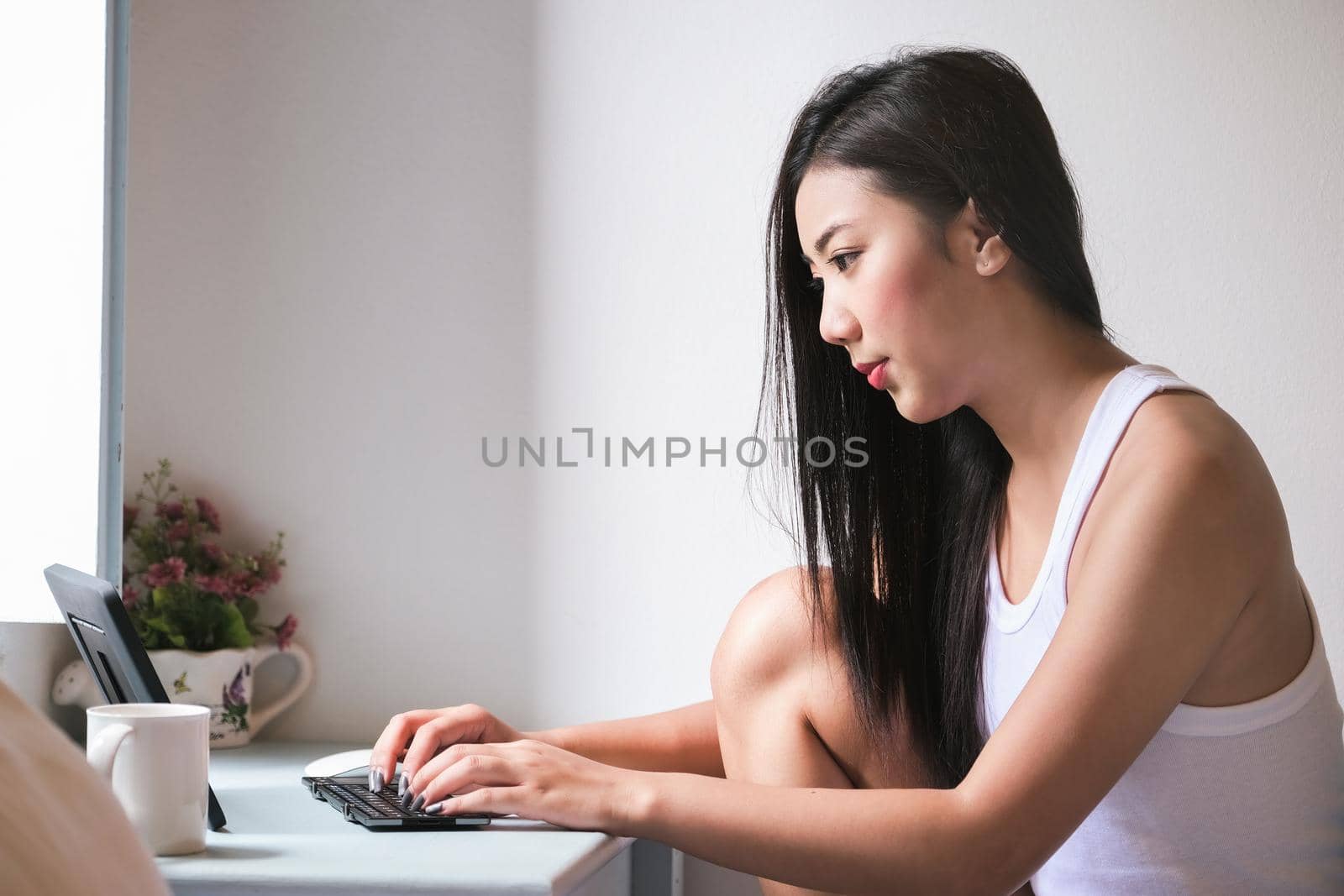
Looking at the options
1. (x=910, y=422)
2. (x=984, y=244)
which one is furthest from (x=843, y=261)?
(x=910, y=422)

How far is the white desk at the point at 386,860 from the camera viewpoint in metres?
0.73

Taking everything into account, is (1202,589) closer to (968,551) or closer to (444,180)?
(968,551)

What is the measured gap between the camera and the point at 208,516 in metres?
1.36

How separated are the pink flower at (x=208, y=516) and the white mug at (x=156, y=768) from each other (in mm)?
605

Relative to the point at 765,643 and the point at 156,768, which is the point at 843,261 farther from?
the point at 156,768

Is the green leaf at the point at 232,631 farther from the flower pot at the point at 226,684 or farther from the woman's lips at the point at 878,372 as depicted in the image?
the woman's lips at the point at 878,372

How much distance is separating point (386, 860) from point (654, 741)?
1.14 ft

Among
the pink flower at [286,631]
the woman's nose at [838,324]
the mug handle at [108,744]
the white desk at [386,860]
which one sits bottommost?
the white desk at [386,860]

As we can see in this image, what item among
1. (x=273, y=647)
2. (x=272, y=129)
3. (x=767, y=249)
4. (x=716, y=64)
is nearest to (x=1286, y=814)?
(x=767, y=249)

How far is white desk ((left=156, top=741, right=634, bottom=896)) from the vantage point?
73 cm

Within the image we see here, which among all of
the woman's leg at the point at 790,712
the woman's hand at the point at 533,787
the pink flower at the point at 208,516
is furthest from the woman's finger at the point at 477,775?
the pink flower at the point at 208,516

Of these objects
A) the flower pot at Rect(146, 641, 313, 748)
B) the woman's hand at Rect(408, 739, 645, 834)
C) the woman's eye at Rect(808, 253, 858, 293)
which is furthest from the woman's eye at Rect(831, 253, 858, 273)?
the flower pot at Rect(146, 641, 313, 748)

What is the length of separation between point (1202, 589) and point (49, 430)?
100 centimetres

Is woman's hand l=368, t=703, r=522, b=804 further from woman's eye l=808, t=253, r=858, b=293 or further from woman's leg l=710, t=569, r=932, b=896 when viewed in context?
woman's eye l=808, t=253, r=858, b=293
